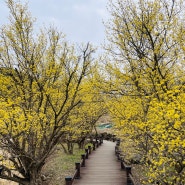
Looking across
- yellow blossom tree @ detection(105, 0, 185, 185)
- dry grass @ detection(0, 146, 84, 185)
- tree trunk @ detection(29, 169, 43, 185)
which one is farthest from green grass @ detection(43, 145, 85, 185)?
yellow blossom tree @ detection(105, 0, 185, 185)

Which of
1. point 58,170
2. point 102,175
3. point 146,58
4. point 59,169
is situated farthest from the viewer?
point 59,169

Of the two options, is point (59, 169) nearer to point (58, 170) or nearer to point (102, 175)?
point (58, 170)

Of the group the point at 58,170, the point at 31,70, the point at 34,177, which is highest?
the point at 31,70

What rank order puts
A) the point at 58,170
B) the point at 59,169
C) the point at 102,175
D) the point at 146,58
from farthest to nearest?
1. the point at 59,169
2. the point at 58,170
3. the point at 102,175
4. the point at 146,58

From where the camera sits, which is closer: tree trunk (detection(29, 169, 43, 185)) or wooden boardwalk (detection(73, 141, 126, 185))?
tree trunk (detection(29, 169, 43, 185))

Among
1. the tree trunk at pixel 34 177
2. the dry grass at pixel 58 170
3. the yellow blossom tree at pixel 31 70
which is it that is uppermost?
the yellow blossom tree at pixel 31 70

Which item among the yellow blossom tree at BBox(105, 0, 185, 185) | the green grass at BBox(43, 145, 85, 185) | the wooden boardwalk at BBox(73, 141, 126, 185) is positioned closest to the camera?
the yellow blossom tree at BBox(105, 0, 185, 185)

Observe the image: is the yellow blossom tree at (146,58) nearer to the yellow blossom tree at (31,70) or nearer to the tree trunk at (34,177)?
the yellow blossom tree at (31,70)

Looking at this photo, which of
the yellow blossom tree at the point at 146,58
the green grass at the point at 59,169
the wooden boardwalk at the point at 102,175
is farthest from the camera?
the green grass at the point at 59,169

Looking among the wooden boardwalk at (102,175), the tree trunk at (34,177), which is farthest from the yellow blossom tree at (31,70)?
the wooden boardwalk at (102,175)

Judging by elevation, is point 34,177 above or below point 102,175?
above

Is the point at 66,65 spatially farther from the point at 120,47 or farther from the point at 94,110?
the point at 94,110

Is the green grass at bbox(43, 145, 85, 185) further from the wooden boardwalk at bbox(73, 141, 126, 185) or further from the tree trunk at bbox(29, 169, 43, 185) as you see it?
the tree trunk at bbox(29, 169, 43, 185)

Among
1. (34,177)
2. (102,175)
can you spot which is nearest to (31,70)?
(34,177)
